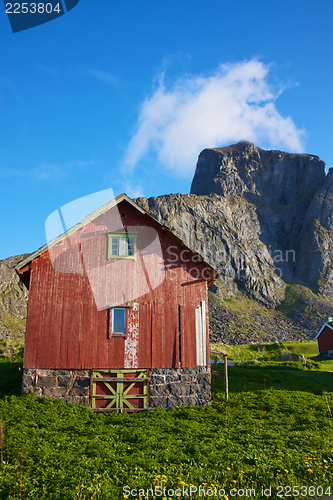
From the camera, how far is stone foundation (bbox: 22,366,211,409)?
51.4 feet

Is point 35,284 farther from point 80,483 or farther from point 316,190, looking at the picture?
point 316,190

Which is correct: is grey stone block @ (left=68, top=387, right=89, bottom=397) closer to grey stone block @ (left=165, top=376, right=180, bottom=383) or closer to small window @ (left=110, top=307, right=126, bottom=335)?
small window @ (left=110, top=307, right=126, bottom=335)

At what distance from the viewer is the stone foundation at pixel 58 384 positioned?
15.6 meters

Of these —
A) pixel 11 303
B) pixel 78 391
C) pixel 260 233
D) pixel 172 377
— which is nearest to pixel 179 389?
pixel 172 377

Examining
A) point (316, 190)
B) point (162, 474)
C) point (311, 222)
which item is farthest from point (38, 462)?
point (316, 190)

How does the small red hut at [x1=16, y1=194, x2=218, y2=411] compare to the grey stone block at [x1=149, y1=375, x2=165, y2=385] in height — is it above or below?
above

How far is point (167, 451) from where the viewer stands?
31.1 ft

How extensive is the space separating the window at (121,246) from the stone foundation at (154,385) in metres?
5.82

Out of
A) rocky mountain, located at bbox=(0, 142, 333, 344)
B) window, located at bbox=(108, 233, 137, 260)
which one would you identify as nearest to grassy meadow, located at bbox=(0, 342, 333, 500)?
window, located at bbox=(108, 233, 137, 260)

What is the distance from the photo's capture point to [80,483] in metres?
7.33

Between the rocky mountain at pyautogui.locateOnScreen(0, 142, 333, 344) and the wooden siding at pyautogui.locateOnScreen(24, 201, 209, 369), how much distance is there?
8019 cm

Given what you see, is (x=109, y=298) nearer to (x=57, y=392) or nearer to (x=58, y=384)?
(x=58, y=384)

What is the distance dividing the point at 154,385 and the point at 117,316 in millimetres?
3754

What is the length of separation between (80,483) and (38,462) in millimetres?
1733
